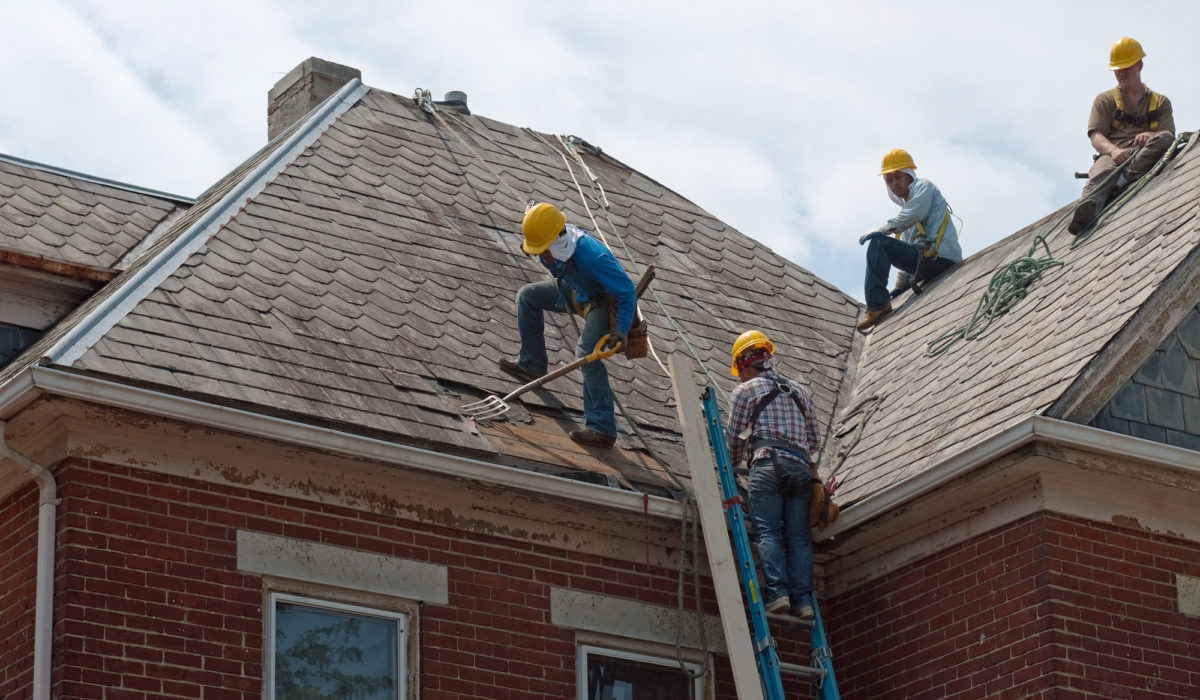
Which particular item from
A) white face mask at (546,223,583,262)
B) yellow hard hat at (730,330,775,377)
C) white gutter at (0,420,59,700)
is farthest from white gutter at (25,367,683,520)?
white face mask at (546,223,583,262)

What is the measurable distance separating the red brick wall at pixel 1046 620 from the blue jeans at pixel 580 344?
2.14m

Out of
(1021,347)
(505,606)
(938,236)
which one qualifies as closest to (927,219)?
(938,236)

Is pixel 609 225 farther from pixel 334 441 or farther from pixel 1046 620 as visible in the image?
pixel 1046 620

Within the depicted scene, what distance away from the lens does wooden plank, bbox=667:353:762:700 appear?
35.4ft

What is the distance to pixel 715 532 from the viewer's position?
11.3 metres

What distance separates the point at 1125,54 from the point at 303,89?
7130mm

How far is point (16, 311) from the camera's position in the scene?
40.0 ft

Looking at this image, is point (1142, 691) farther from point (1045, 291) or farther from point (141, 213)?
point (141, 213)

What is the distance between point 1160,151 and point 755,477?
15.4ft

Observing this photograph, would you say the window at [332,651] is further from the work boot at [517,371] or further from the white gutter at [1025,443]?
the white gutter at [1025,443]

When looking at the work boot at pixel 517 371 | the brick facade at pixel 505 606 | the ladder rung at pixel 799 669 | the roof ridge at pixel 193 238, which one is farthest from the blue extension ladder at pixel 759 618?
the roof ridge at pixel 193 238

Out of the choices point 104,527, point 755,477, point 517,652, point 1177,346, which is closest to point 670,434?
point 755,477

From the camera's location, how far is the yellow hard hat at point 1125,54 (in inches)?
566

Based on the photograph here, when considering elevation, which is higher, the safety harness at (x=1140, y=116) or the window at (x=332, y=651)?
the safety harness at (x=1140, y=116)
